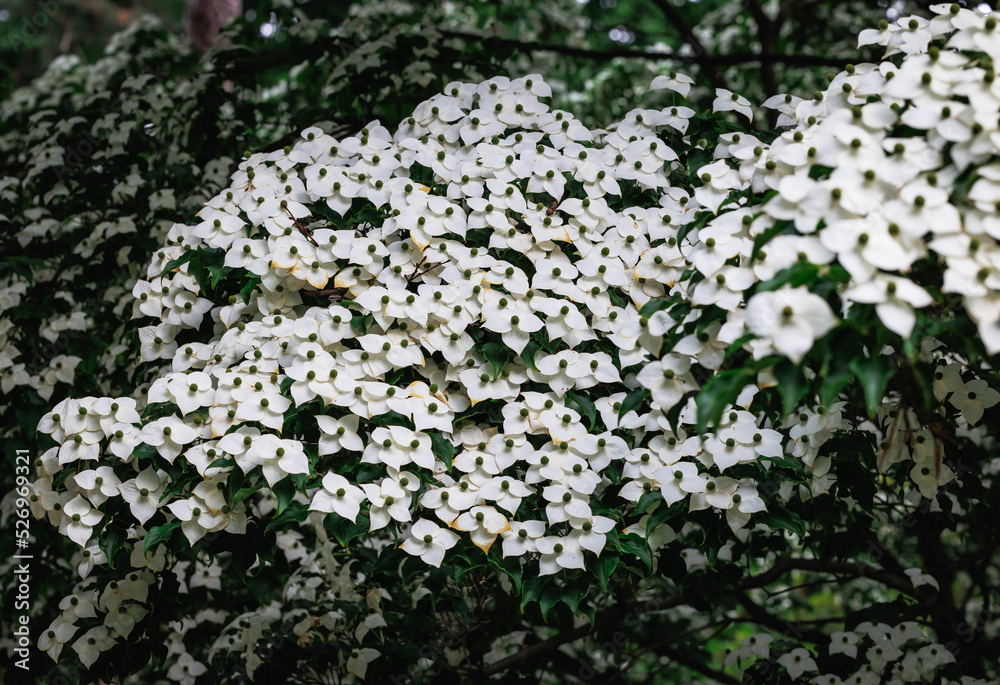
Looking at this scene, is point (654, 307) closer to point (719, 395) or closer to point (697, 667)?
point (719, 395)

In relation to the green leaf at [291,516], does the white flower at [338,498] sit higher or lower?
higher

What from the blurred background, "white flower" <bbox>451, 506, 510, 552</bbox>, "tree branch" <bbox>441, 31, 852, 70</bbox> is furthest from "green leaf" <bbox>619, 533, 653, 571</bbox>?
"tree branch" <bbox>441, 31, 852, 70</bbox>

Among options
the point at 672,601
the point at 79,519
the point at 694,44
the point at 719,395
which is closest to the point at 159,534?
the point at 79,519

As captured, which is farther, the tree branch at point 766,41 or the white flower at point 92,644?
the tree branch at point 766,41

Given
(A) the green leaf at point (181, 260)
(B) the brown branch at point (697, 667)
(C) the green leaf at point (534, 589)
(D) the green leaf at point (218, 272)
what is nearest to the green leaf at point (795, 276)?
(C) the green leaf at point (534, 589)

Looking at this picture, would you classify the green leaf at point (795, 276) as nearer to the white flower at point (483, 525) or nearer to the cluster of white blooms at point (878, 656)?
the white flower at point (483, 525)

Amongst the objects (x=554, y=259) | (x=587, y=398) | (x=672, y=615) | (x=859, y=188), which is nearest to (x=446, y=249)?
(x=554, y=259)
